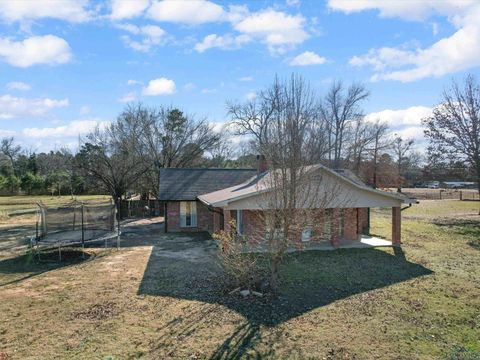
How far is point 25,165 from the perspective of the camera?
2707 inches

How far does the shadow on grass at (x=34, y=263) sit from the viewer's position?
42.9 feet

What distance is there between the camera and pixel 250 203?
51.6 ft

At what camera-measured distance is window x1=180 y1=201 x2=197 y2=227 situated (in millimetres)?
23953

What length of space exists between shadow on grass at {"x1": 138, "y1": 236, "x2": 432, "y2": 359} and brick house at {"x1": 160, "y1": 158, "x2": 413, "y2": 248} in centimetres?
108

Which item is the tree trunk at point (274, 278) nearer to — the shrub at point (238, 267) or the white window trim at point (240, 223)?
the shrub at point (238, 267)

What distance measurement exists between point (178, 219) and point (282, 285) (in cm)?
1343

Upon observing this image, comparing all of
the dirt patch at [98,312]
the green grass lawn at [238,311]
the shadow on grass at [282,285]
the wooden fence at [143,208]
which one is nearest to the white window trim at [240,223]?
the shadow on grass at [282,285]

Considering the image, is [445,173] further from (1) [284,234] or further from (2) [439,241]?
(1) [284,234]

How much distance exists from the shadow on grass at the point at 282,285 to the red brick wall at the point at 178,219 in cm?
613

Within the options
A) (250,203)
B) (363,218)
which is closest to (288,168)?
(250,203)

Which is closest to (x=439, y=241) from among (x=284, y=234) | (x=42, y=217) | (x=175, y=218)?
(x=284, y=234)

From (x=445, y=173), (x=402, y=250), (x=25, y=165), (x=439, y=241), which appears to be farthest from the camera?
(x=25, y=165)

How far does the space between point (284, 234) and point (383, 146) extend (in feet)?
146

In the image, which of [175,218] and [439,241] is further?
[175,218]
